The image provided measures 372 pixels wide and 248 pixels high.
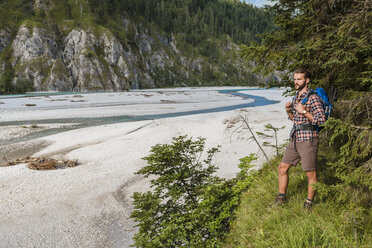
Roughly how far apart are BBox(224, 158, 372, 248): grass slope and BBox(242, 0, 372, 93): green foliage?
7.04ft

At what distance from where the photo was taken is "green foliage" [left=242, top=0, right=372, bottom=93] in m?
3.39

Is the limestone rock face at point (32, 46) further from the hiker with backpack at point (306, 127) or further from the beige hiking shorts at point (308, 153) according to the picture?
the beige hiking shorts at point (308, 153)

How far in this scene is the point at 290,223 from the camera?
10.8 ft

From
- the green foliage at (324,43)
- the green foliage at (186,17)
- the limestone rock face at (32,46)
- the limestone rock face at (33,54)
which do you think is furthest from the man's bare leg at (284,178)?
the green foliage at (186,17)

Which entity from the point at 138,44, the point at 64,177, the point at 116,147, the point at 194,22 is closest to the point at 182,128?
the point at 116,147

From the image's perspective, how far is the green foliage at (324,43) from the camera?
3395mm

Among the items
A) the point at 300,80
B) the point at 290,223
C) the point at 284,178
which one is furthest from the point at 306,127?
the point at 290,223

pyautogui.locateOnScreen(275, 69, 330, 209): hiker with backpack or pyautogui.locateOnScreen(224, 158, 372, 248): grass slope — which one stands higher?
pyautogui.locateOnScreen(275, 69, 330, 209): hiker with backpack

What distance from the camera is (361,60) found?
3734mm

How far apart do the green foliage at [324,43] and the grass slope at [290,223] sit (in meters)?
2.14

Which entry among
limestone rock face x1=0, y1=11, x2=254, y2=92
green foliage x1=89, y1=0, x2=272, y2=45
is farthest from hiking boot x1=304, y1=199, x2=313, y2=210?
green foliage x1=89, y1=0, x2=272, y2=45

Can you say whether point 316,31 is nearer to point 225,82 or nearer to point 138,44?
point 138,44

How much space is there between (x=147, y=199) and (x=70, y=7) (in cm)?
13209

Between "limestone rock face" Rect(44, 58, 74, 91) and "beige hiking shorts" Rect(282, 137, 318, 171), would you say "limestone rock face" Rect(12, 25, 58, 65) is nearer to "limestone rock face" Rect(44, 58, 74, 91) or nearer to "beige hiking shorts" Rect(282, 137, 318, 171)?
"limestone rock face" Rect(44, 58, 74, 91)
